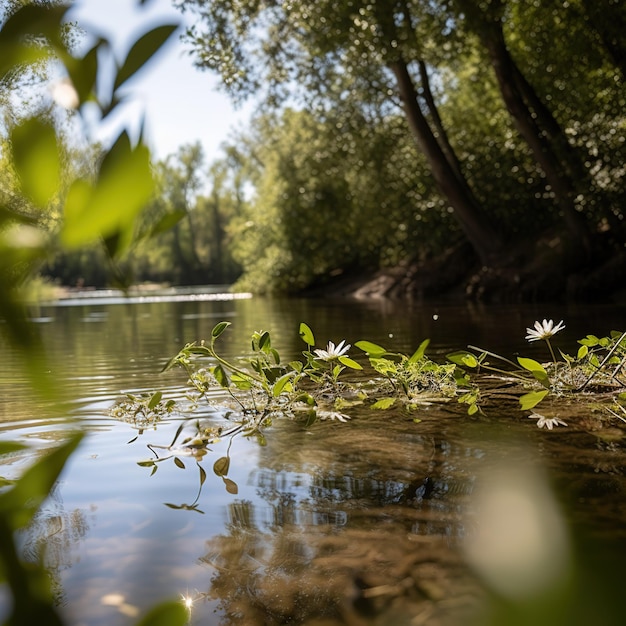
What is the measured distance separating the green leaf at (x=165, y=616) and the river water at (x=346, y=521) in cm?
11

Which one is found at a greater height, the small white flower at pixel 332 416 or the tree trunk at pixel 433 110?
the tree trunk at pixel 433 110

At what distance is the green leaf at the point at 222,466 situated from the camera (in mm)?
2766

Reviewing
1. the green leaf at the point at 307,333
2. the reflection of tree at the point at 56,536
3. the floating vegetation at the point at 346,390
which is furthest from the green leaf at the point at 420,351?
the reflection of tree at the point at 56,536

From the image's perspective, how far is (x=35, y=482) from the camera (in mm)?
384

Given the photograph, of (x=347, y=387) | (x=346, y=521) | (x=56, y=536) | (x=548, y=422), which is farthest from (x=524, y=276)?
(x=56, y=536)

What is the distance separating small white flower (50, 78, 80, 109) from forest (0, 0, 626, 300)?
6772 mm

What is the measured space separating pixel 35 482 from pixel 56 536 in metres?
1.86

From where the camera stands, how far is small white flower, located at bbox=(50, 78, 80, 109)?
384 mm

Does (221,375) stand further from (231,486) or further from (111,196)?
(111,196)

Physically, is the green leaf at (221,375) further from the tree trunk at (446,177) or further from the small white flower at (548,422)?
the tree trunk at (446,177)

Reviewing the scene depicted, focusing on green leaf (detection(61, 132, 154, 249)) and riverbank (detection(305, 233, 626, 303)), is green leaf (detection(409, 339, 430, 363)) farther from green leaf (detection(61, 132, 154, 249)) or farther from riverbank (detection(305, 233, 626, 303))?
riverbank (detection(305, 233, 626, 303))

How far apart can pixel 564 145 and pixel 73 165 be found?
17.2m

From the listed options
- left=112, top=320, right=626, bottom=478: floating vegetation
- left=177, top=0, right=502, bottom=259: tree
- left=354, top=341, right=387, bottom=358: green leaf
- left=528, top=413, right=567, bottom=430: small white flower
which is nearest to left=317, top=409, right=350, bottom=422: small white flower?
left=112, top=320, right=626, bottom=478: floating vegetation

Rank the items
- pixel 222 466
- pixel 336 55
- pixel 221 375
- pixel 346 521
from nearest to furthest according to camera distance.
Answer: pixel 346 521, pixel 222 466, pixel 221 375, pixel 336 55
